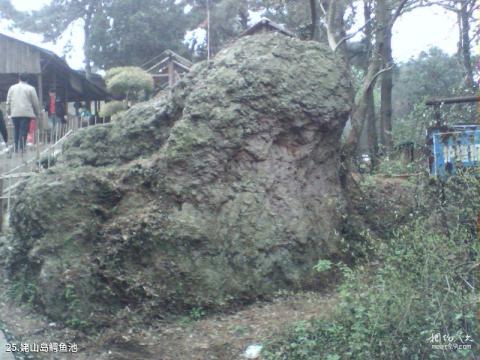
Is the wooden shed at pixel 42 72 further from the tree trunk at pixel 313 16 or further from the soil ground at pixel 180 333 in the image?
the soil ground at pixel 180 333

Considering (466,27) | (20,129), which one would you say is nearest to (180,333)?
(20,129)

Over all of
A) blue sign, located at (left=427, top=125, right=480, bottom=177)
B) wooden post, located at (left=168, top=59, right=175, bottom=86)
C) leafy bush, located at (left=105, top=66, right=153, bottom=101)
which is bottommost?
blue sign, located at (left=427, top=125, right=480, bottom=177)

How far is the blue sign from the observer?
25.3ft

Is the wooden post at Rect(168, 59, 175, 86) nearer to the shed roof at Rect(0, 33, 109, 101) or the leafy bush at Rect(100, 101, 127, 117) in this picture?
the leafy bush at Rect(100, 101, 127, 117)

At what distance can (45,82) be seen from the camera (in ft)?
77.1

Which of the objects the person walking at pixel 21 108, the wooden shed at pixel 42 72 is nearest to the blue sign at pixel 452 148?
the person walking at pixel 21 108

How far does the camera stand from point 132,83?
17969 millimetres

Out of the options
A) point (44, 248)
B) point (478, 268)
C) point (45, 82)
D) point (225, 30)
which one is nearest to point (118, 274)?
point (44, 248)

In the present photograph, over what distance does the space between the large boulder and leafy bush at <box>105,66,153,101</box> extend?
1017cm

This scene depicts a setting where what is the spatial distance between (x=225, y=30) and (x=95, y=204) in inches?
925

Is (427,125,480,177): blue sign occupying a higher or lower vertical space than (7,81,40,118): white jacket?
lower

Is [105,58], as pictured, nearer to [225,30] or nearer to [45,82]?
[225,30]

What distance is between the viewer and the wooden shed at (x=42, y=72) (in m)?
19.5

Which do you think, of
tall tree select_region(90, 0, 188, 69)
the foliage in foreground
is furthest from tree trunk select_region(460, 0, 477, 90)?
tall tree select_region(90, 0, 188, 69)
